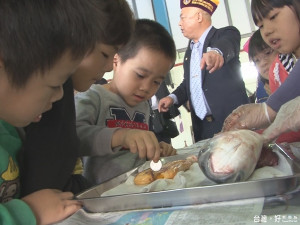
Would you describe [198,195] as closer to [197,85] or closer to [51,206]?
[51,206]

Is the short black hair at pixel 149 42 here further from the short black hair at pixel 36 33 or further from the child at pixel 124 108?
the short black hair at pixel 36 33

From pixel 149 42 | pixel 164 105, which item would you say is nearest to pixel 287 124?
pixel 149 42

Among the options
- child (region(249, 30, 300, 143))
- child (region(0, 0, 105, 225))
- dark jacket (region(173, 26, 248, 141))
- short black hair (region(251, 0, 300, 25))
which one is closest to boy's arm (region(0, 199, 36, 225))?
child (region(0, 0, 105, 225))

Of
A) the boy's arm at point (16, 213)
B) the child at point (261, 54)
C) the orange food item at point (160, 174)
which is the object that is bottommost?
the orange food item at point (160, 174)

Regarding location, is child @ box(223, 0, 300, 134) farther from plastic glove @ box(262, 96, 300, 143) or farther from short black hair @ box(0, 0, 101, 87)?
short black hair @ box(0, 0, 101, 87)

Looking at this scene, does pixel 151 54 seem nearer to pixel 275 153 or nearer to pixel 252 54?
pixel 275 153

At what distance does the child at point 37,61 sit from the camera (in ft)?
1.40

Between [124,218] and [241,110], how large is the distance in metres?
0.54

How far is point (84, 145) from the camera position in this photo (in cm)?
80

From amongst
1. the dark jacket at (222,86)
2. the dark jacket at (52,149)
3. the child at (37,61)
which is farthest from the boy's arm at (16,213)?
the dark jacket at (222,86)

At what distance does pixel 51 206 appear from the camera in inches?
18.6

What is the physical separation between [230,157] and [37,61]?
34 centimetres

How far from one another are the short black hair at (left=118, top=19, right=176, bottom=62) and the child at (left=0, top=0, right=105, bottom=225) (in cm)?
52

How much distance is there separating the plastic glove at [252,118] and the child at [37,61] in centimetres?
47
